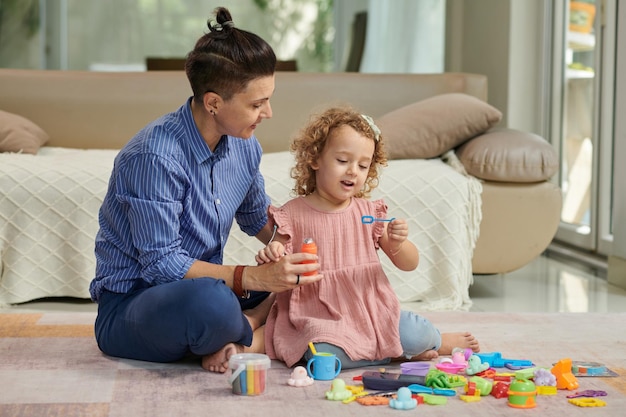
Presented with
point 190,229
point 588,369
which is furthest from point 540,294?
point 190,229

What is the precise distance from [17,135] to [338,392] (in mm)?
2077

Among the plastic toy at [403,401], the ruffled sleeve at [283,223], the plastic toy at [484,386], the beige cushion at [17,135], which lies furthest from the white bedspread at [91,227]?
the plastic toy at [403,401]

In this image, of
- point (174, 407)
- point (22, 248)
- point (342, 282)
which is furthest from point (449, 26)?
point (174, 407)

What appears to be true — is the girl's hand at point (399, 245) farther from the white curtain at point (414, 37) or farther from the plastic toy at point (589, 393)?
the white curtain at point (414, 37)

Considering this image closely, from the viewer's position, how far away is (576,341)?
2.19m

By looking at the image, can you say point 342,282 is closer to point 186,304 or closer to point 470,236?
point 186,304

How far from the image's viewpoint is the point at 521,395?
162 cm

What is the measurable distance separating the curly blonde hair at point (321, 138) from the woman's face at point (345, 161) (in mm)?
14

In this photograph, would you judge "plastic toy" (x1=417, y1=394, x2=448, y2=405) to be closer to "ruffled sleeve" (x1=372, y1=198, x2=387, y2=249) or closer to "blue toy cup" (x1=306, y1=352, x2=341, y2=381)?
"blue toy cup" (x1=306, y1=352, x2=341, y2=381)

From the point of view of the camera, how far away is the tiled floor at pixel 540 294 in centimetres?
282

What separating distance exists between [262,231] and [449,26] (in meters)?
3.74

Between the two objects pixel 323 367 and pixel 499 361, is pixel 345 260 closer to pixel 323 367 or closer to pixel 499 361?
pixel 323 367

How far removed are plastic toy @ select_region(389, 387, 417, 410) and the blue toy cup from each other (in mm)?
207

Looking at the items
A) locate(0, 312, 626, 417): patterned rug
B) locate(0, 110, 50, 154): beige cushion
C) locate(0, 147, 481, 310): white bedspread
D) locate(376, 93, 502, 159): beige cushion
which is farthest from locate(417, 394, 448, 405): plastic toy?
locate(0, 110, 50, 154): beige cushion
